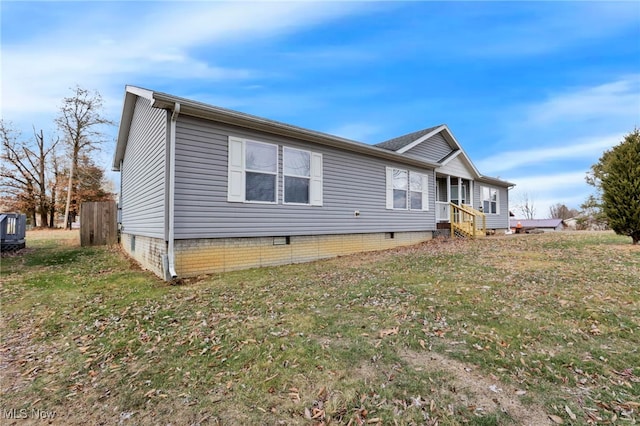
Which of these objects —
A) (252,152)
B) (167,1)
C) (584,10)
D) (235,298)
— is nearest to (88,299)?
(235,298)

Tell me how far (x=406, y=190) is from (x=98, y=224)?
46.2 ft

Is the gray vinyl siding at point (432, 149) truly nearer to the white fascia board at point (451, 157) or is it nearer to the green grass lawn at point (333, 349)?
the white fascia board at point (451, 157)

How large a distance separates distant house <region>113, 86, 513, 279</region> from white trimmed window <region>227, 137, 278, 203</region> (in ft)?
0.09

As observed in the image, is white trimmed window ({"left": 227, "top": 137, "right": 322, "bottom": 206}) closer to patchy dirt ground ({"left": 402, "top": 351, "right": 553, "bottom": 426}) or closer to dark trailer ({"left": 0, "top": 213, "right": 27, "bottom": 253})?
patchy dirt ground ({"left": 402, "top": 351, "right": 553, "bottom": 426})

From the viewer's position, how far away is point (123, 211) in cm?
1350

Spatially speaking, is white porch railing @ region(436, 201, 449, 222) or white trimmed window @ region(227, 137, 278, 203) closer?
white trimmed window @ region(227, 137, 278, 203)

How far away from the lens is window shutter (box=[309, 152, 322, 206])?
9.17 metres

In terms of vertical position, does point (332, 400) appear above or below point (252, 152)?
below

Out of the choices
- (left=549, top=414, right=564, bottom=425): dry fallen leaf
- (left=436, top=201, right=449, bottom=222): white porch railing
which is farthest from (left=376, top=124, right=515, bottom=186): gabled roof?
(left=549, top=414, right=564, bottom=425): dry fallen leaf

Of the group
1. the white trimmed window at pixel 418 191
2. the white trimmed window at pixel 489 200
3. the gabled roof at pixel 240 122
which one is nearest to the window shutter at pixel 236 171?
the gabled roof at pixel 240 122

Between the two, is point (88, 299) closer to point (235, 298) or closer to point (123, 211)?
point (235, 298)

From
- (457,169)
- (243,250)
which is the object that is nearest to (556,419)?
(243,250)

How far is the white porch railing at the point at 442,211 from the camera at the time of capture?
1468 cm

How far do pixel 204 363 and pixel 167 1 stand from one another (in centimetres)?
912
